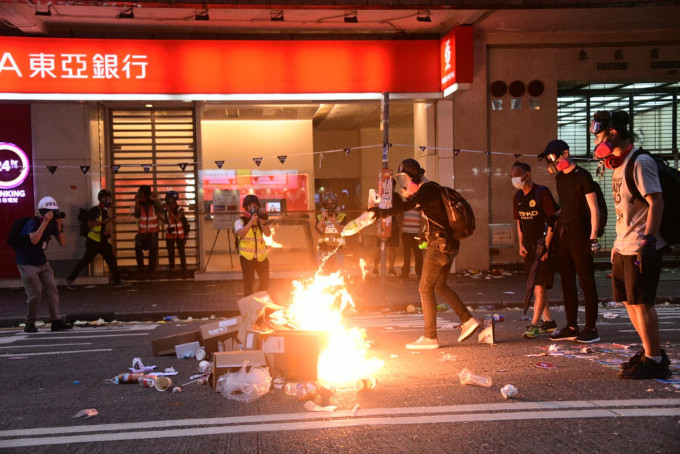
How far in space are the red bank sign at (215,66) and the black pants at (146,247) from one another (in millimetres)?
3164

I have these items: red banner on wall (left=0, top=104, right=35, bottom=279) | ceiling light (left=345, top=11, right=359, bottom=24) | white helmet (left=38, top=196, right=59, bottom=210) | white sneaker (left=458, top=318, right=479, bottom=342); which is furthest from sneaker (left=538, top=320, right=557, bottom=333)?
red banner on wall (left=0, top=104, right=35, bottom=279)

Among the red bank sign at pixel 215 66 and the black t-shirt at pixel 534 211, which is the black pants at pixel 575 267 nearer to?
the black t-shirt at pixel 534 211

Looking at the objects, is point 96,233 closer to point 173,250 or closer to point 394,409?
point 173,250

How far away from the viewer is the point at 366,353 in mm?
7387

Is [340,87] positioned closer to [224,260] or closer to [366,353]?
[224,260]

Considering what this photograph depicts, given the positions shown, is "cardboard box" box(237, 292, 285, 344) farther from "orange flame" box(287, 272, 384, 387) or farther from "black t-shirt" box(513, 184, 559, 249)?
"black t-shirt" box(513, 184, 559, 249)

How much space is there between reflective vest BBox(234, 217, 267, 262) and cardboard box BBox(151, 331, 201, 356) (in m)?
2.40

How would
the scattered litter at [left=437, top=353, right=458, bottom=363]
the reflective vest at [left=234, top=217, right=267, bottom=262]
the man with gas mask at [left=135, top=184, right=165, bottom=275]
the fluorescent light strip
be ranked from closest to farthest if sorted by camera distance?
the scattered litter at [left=437, top=353, right=458, bottom=363], the reflective vest at [left=234, top=217, right=267, bottom=262], the fluorescent light strip, the man with gas mask at [left=135, top=184, right=165, bottom=275]

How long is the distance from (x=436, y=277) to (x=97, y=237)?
894cm

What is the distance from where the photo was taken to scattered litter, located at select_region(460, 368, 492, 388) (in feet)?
19.1

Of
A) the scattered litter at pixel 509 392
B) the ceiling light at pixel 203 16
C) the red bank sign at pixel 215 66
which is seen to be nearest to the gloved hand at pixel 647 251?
the scattered litter at pixel 509 392

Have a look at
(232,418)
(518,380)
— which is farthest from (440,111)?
(232,418)

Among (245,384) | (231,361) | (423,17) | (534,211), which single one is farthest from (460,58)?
(245,384)

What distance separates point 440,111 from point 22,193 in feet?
30.7
